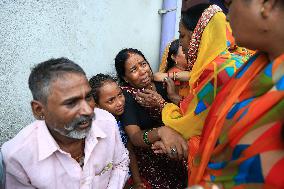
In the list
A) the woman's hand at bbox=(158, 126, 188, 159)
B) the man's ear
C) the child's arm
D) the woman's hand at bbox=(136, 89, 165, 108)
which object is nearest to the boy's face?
the woman's hand at bbox=(136, 89, 165, 108)

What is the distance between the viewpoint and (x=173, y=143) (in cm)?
214

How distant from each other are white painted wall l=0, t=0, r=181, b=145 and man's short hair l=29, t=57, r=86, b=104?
0.77 meters

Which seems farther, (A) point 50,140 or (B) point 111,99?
(B) point 111,99

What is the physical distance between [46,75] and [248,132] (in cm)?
134

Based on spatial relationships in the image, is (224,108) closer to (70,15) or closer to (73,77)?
(73,77)

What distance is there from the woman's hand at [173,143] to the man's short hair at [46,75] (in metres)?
0.74

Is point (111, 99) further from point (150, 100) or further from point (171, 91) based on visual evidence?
point (171, 91)

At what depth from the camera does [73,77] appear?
200 centimetres

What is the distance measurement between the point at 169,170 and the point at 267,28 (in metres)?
2.11

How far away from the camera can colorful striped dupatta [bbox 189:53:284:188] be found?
3.64 feet

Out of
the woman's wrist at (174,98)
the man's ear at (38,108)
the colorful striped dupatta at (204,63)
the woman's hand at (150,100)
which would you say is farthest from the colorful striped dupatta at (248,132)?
the woman's wrist at (174,98)

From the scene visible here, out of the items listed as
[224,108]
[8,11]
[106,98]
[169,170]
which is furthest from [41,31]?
[224,108]

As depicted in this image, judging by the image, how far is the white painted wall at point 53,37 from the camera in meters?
2.67

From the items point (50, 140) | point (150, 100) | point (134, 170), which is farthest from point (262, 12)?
point (134, 170)
